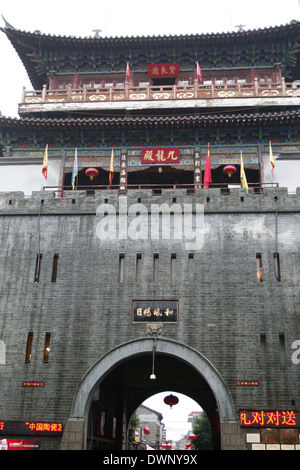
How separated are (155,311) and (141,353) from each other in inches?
43.0

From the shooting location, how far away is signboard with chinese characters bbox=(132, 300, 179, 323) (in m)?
12.1

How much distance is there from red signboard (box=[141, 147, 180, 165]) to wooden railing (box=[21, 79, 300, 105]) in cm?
215

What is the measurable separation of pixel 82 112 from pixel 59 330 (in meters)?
8.73

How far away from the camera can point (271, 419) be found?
35.6ft

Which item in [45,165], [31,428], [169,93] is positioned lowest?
A: [31,428]

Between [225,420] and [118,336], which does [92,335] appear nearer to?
[118,336]

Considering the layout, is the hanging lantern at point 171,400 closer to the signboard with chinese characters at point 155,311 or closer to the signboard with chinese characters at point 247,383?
the signboard with chinese characters at point 155,311

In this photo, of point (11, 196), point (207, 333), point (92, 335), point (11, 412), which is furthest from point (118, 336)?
point (11, 196)

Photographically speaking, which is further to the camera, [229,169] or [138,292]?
[229,169]

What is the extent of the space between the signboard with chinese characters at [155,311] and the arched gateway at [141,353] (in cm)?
52

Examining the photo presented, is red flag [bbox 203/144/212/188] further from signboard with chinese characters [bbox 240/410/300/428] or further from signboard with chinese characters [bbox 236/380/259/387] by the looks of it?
signboard with chinese characters [bbox 240/410/300/428]

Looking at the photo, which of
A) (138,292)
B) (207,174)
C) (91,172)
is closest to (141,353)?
(138,292)

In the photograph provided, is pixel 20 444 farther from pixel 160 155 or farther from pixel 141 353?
pixel 160 155

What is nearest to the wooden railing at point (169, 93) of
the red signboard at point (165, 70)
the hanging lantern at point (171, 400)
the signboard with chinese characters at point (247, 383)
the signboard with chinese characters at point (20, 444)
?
the red signboard at point (165, 70)
